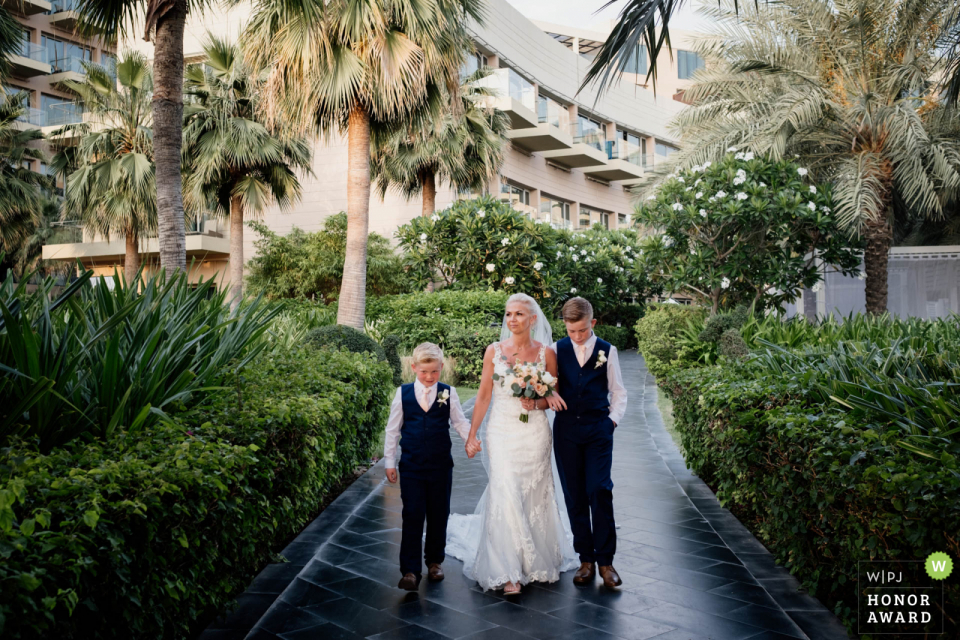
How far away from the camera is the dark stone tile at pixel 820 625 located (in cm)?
371

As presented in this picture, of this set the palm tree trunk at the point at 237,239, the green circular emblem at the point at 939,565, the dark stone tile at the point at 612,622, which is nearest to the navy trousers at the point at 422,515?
the dark stone tile at the point at 612,622

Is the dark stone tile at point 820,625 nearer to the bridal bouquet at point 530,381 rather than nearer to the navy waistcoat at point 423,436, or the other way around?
the bridal bouquet at point 530,381

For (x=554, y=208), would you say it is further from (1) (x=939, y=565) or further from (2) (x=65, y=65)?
(1) (x=939, y=565)

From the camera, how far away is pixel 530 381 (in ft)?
14.6

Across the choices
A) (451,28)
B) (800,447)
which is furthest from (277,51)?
(800,447)

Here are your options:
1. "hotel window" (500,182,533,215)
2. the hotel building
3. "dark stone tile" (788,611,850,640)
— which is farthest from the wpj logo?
"hotel window" (500,182,533,215)

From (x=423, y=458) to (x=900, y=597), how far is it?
2585mm

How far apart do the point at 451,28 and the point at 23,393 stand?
10.7 m

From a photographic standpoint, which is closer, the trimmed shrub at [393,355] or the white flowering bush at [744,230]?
the trimmed shrub at [393,355]

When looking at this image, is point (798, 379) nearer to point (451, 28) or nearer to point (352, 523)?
point (352, 523)

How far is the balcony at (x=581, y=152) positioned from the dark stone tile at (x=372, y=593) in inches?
1326

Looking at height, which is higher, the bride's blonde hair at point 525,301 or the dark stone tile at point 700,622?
the bride's blonde hair at point 525,301

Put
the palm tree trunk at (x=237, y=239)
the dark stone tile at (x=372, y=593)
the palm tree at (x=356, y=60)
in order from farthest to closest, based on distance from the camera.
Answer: the palm tree trunk at (x=237, y=239)
the palm tree at (x=356, y=60)
the dark stone tile at (x=372, y=593)

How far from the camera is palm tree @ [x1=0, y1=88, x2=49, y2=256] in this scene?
2419 cm
